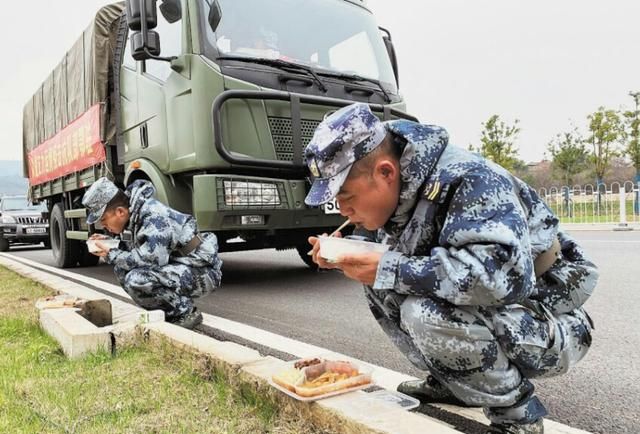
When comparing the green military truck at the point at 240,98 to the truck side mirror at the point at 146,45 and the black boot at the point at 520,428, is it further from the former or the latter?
the black boot at the point at 520,428

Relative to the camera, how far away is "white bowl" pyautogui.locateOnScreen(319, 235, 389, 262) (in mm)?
1618

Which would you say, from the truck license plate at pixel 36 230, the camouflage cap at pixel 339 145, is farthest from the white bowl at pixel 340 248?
the truck license plate at pixel 36 230

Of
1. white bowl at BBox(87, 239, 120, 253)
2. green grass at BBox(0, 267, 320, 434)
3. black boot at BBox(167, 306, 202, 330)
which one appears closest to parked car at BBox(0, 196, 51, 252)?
white bowl at BBox(87, 239, 120, 253)

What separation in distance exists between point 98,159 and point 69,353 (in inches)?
153

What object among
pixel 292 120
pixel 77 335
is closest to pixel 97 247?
pixel 77 335

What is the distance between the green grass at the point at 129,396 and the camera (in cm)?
181

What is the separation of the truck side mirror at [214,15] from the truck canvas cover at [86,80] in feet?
6.97

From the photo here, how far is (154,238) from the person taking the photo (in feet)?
11.0

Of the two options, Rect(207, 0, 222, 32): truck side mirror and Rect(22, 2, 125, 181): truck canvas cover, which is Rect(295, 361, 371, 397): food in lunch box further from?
Rect(22, 2, 125, 181): truck canvas cover

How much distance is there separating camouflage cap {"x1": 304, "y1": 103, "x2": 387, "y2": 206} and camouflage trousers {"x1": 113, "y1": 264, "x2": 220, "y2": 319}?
2.09 metres

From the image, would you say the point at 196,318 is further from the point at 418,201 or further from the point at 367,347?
the point at 418,201

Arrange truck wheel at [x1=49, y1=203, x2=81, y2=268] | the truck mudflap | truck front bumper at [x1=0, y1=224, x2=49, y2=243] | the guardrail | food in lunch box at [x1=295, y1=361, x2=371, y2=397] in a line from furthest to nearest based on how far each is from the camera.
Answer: the guardrail < truck front bumper at [x1=0, y1=224, x2=49, y2=243] < truck wheel at [x1=49, y1=203, x2=81, y2=268] < the truck mudflap < food in lunch box at [x1=295, y1=361, x2=371, y2=397]

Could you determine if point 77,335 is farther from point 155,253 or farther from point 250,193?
point 250,193

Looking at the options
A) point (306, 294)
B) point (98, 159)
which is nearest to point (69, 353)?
point (306, 294)
